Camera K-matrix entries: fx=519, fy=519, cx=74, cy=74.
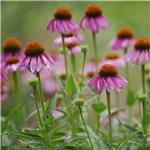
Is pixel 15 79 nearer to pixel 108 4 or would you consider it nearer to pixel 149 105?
pixel 149 105

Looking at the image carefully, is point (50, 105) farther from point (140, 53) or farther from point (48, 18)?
point (48, 18)

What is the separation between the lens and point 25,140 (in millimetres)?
1109

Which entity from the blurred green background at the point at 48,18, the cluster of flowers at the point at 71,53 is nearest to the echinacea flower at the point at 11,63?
the cluster of flowers at the point at 71,53

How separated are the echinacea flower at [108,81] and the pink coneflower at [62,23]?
18 centimetres

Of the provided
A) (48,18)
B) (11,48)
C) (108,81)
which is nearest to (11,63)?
(11,48)

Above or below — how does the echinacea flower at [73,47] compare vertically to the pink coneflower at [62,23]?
below

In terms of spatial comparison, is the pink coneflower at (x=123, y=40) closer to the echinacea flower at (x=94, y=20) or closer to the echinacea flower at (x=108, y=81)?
the echinacea flower at (x=94, y=20)

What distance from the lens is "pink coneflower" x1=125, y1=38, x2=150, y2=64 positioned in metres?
1.21

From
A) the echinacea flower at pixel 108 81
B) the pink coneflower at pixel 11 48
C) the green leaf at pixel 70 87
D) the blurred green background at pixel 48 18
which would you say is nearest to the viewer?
the echinacea flower at pixel 108 81

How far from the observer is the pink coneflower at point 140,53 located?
1.21 m

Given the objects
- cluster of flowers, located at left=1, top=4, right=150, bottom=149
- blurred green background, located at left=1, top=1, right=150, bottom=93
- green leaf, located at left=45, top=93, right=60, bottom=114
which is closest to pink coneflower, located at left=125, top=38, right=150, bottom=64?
cluster of flowers, located at left=1, top=4, right=150, bottom=149

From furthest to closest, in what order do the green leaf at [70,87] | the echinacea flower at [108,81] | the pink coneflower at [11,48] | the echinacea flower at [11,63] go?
the pink coneflower at [11,48] < the echinacea flower at [11,63] < the green leaf at [70,87] < the echinacea flower at [108,81]

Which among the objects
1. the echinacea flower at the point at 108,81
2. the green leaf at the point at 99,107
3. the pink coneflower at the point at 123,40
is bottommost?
the green leaf at the point at 99,107

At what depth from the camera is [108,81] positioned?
107 cm
